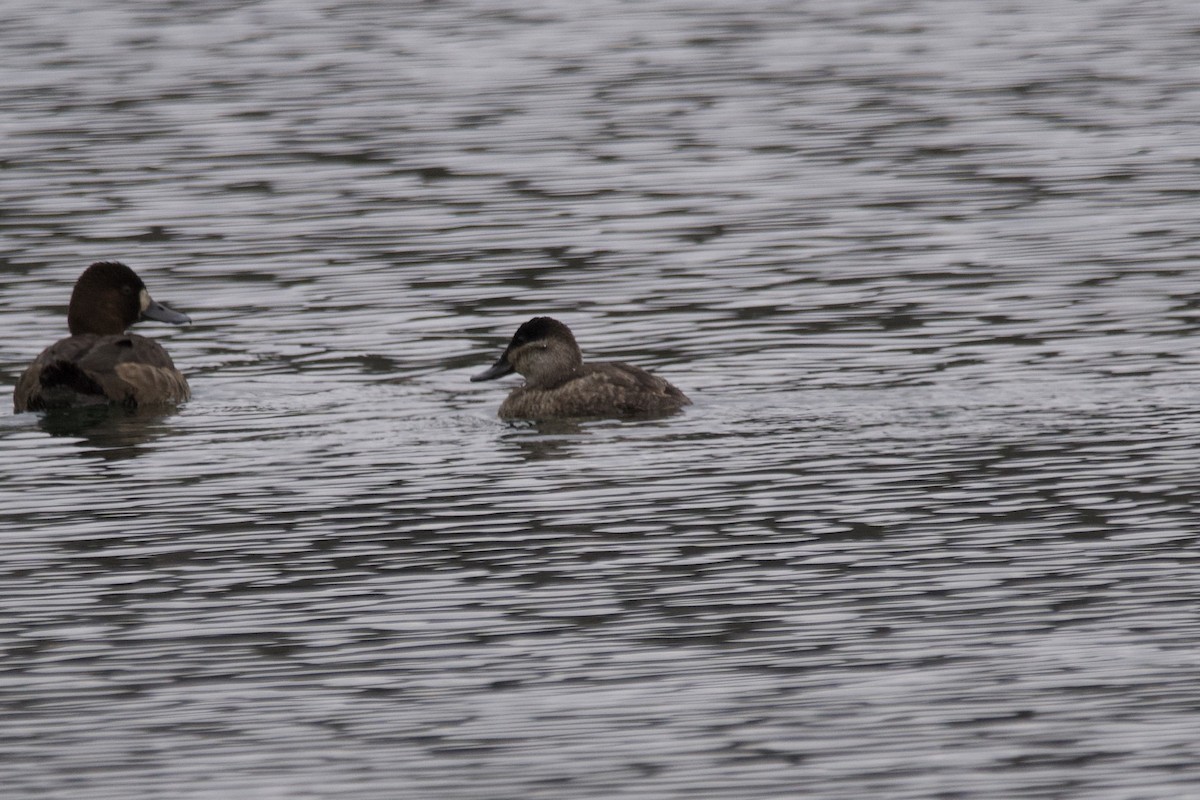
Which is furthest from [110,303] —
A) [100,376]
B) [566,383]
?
[566,383]

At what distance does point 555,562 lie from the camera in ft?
33.5

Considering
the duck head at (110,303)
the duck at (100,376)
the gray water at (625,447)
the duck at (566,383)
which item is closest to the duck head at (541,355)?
the duck at (566,383)

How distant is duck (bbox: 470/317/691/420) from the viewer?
1371 cm

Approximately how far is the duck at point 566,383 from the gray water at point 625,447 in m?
0.17

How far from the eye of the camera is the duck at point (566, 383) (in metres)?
13.7

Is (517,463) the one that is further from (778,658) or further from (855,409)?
(778,658)

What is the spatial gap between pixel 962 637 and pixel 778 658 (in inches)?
27.5

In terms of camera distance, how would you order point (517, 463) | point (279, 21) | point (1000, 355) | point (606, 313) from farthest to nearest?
point (279, 21)
point (606, 313)
point (1000, 355)
point (517, 463)

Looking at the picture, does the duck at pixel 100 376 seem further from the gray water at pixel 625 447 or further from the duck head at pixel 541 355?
the duck head at pixel 541 355

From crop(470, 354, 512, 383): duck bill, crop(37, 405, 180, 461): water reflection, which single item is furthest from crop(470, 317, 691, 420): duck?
crop(37, 405, 180, 461): water reflection

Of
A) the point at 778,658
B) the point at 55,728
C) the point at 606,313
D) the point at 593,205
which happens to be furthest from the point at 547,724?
the point at 593,205

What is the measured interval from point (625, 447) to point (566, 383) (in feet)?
3.79

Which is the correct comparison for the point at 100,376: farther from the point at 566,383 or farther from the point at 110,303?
the point at 566,383

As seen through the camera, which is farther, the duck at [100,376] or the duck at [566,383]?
the duck at [100,376]
